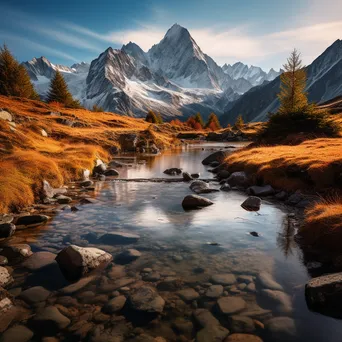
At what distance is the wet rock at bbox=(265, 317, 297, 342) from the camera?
6.10 metres

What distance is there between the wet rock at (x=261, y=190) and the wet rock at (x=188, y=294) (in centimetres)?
1285

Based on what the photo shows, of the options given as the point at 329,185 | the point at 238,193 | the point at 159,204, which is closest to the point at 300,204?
the point at 329,185

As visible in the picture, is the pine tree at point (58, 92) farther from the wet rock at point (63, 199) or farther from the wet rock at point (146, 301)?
the wet rock at point (146, 301)

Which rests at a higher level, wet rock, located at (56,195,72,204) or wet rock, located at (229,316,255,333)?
wet rock, located at (56,195,72,204)

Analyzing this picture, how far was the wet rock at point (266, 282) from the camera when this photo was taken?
7910 millimetres

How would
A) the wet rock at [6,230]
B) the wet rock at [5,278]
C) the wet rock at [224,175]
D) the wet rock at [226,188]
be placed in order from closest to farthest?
1. the wet rock at [5,278]
2. the wet rock at [6,230]
3. the wet rock at [226,188]
4. the wet rock at [224,175]

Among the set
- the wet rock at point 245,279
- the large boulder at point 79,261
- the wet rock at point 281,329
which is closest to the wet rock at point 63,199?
the large boulder at point 79,261

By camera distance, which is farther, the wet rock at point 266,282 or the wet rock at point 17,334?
the wet rock at point 266,282

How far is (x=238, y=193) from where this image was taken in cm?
2045

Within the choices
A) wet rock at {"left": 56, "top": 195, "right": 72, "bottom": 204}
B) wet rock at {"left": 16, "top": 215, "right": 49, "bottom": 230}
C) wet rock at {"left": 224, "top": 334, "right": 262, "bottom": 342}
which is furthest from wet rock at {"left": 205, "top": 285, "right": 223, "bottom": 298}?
wet rock at {"left": 56, "top": 195, "right": 72, "bottom": 204}

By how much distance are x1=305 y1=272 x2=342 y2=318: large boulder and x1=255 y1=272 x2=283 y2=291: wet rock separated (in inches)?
36.0

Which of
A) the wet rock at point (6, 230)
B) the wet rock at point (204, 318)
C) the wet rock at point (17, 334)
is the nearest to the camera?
the wet rock at point (17, 334)

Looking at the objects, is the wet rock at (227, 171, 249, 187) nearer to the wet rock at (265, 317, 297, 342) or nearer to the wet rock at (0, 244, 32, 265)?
the wet rock at (265, 317, 297, 342)

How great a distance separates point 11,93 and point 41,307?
3693 inches
